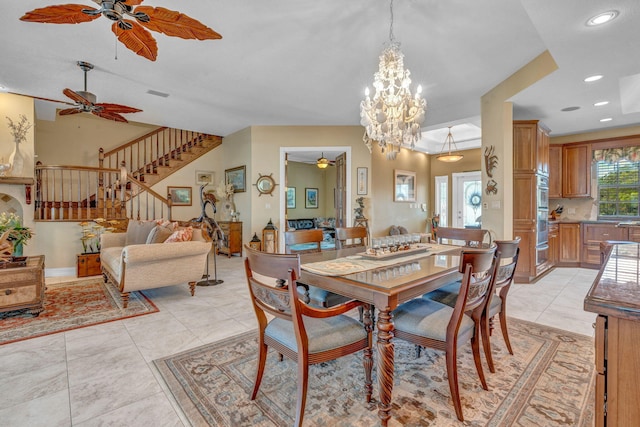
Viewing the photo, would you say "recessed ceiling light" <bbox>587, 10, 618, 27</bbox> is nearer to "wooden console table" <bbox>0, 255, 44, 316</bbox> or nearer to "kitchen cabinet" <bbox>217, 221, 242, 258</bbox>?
"wooden console table" <bbox>0, 255, 44, 316</bbox>

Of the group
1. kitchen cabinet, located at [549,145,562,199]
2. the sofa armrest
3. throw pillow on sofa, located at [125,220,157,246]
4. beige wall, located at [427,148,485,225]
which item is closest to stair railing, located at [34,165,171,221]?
the sofa armrest

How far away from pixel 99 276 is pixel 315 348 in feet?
15.4

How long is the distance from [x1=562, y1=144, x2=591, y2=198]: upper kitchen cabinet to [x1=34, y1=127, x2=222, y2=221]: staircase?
7.43 metres

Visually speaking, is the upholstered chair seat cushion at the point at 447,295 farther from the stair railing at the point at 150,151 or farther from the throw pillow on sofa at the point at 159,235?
the stair railing at the point at 150,151

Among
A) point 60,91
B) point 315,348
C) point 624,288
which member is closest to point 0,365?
point 315,348

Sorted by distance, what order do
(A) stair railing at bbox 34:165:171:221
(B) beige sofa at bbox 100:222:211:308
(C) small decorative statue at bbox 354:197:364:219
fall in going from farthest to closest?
(C) small decorative statue at bbox 354:197:364:219 < (A) stair railing at bbox 34:165:171:221 < (B) beige sofa at bbox 100:222:211:308

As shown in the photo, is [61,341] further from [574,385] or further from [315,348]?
[574,385]

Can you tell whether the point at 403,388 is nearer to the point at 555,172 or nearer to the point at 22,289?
the point at 22,289

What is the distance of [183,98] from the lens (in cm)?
485

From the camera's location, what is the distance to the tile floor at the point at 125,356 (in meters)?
1.61

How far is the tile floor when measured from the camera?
161 cm

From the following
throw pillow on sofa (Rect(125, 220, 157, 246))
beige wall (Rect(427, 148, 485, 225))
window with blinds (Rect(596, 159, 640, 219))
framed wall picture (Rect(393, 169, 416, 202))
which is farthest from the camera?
beige wall (Rect(427, 148, 485, 225))

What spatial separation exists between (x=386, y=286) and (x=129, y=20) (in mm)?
2756

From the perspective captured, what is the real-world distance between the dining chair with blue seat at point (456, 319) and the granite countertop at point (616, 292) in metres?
0.48
